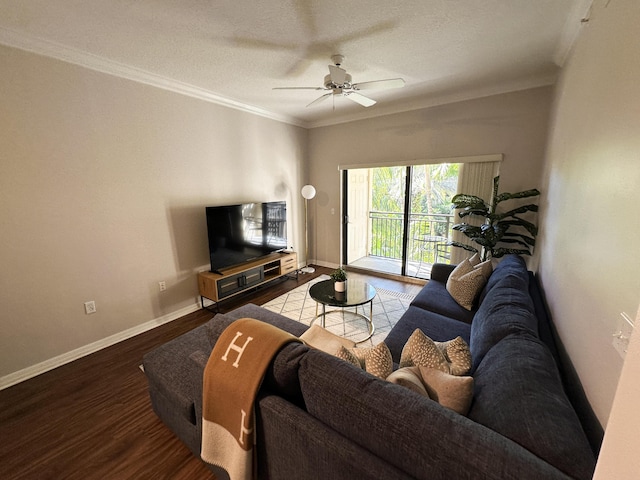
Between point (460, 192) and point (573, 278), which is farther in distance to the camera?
point (460, 192)

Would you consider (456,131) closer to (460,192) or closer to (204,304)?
(460,192)

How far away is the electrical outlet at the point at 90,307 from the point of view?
2.40m

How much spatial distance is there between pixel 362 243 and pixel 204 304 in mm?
3260

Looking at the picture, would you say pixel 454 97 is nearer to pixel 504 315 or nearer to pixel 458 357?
pixel 504 315

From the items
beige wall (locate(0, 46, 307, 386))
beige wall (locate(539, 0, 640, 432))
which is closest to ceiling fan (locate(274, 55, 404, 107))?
beige wall (locate(539, 0, 640, 432))

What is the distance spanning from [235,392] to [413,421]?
0.69 m

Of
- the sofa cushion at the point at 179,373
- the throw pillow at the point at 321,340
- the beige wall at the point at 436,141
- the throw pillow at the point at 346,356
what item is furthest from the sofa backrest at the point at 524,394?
the beige wall at the point at 436,141

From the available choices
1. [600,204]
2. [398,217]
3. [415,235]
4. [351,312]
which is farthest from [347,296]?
[398,217]

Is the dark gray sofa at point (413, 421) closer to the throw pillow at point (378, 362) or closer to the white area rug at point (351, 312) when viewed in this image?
the throw pillow at point (378, 362)

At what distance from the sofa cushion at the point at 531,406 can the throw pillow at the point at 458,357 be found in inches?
2.5

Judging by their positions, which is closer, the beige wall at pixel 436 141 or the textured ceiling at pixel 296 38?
the textured ceiling at pixel 296 38

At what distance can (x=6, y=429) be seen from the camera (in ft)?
5.52

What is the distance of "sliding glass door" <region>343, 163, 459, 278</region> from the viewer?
4191 millimetres

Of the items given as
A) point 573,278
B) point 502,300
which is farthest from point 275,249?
point 573,278
